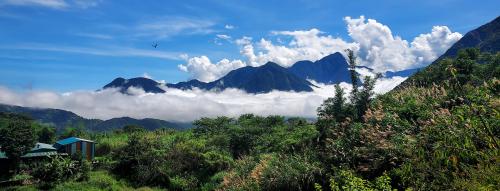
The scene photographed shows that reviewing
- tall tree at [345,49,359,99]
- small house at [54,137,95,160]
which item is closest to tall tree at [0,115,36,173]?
small house at [54,137,95,160]

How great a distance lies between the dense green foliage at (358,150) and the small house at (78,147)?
16.1ft

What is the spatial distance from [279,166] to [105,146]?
39.7 metres

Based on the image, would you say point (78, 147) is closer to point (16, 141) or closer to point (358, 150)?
point (16, 141)

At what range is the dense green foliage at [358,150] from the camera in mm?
4832

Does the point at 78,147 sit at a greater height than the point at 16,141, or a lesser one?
lesser

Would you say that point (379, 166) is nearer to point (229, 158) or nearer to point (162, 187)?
point (229, 158)

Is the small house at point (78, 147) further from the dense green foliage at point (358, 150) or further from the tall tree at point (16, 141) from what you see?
the tall tree at point (16, 141)

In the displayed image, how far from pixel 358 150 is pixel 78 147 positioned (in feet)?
125

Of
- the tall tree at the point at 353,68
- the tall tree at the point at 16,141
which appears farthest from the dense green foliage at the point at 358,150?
the tall tree at the point at 16,141

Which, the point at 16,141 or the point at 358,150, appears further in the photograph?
the point at 16,141

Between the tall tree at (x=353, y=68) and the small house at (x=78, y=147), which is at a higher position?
the tall tree at (x=353, y=68)

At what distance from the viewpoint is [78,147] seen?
4525 centimetres

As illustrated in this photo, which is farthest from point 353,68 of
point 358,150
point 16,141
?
point 16,141

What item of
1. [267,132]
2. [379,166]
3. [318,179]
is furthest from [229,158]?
[379,166]
